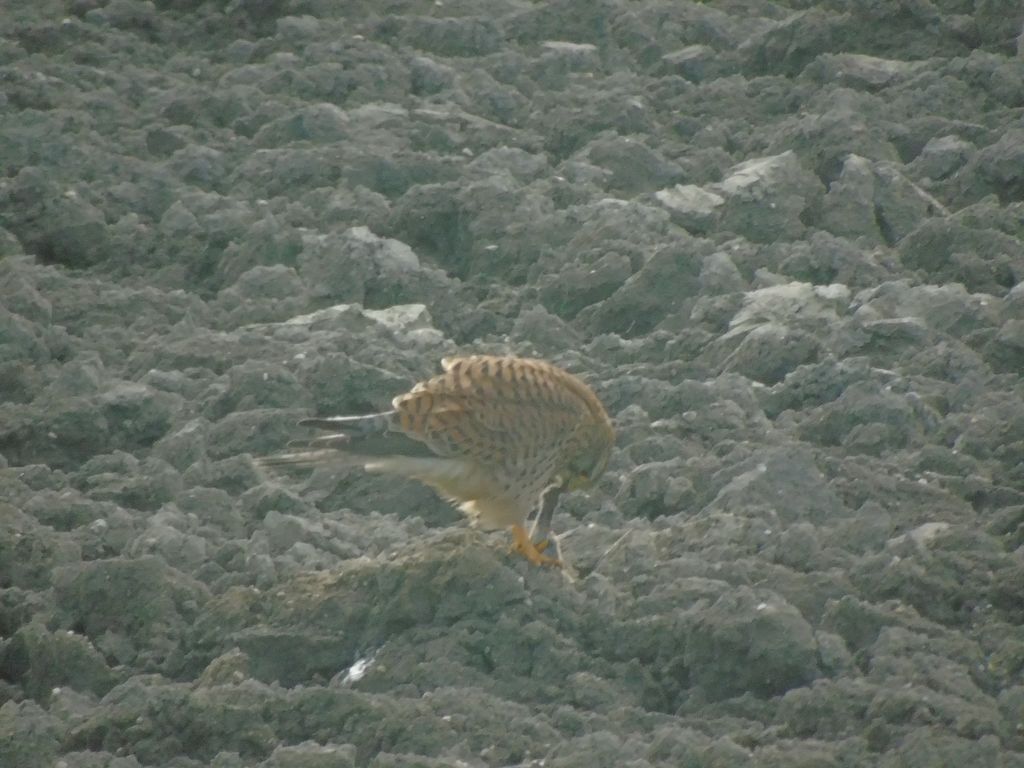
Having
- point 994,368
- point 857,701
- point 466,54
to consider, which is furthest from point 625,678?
point 466,54

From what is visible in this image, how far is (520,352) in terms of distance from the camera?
7.82 m

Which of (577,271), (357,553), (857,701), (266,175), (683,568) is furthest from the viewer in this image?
(266,175)

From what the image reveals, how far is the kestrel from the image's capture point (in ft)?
19.3

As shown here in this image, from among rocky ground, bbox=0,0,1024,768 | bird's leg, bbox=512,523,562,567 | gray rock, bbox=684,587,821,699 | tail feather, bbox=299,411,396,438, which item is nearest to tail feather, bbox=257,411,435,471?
tail feather, bbox=299,411,396,438

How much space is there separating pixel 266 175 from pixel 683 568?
14.1 feet

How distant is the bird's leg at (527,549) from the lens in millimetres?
5953

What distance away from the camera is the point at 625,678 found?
5512 mm

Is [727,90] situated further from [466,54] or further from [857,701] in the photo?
[857,701]

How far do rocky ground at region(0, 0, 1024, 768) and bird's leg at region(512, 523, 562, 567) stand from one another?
0.24 feet

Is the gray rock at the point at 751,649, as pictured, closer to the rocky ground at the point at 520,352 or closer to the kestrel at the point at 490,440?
the rocky ground at the point at 520,352

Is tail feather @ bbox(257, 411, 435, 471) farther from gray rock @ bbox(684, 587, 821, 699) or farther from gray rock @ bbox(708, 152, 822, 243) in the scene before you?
gray rock @ bbox(708, 152, 822, 243)

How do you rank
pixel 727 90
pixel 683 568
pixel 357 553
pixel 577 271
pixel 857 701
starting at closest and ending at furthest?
pixel 857 701 → pixel 683 568 → pixel 357 553 → pixel 577 271 → pixel 727 90

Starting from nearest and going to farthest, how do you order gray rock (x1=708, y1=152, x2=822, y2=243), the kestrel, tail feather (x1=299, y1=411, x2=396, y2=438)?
1. tail feather (x1=299, y1=411, x2=396, y2=438)
2. the kestrel
3. gray rock (x1=708, y1=152, x2=822, y2=243)

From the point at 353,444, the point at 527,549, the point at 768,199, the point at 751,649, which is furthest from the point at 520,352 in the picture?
the point at 751,649
